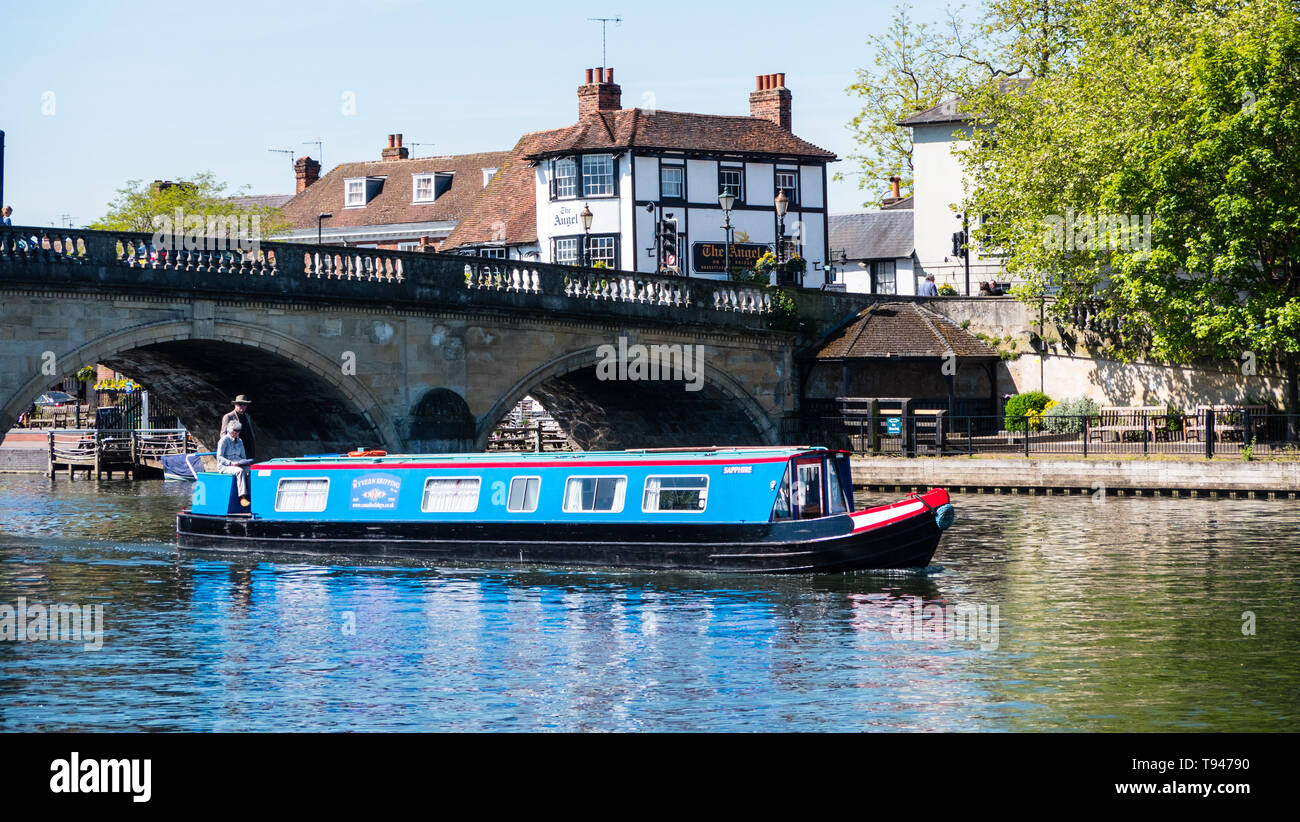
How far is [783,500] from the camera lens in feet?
90.3

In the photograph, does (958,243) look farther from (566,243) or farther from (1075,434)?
(1075,434)

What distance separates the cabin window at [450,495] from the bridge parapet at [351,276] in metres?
7.65

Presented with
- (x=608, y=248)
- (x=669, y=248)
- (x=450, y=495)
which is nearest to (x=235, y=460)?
(x=450, y=495)

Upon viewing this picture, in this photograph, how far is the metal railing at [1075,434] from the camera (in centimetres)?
4272

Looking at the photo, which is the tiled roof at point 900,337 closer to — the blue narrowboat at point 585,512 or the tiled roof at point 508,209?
the tiled roof at point 508,209

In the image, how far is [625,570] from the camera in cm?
2850

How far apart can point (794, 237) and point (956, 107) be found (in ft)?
25.6

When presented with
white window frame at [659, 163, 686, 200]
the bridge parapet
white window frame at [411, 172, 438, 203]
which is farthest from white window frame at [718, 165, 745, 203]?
white window frame at [411, 172, 438, 203]

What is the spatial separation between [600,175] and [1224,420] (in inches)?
1037

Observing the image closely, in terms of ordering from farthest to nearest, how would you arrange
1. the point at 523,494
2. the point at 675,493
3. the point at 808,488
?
the point at 523,494 → the point at 675,493 → the point at 808,488

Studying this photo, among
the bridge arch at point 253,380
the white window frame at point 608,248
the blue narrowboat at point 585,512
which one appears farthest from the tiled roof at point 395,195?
the blue narrowboat at point 585,512
